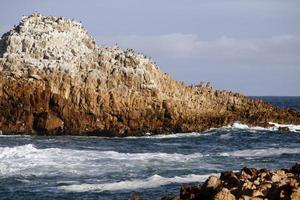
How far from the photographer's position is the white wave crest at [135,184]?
23.5 metres

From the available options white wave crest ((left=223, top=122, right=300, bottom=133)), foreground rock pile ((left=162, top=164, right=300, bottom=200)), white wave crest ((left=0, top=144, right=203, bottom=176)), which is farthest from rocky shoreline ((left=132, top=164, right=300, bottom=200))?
white wave crest ((left=223, top=122, right=300, bottom=133))

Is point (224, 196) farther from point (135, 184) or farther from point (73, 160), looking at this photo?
point (73, 160)

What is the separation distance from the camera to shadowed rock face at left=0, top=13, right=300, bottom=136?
46.6 meters

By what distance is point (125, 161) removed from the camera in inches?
1240

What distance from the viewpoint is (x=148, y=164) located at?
99.1 ft

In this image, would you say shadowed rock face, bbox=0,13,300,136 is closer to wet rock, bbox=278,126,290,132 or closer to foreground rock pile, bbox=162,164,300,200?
wet rock, bbox=278,126,290,132

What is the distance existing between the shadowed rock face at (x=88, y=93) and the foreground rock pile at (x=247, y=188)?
30.0 metres

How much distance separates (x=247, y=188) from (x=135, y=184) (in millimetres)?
9295

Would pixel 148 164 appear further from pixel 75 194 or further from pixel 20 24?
pixel 20 24

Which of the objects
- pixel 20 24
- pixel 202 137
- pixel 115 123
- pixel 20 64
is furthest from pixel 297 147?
pixel 20 24

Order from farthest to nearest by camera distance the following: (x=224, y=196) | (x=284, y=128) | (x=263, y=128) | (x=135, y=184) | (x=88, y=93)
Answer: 1. (x=263, y=128)
2. (x=284, y=128)
3. (x=88, y=93)
4. (x=135, y=184)
5. (x=224, y=196)

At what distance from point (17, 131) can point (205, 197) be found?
3162 centimetres

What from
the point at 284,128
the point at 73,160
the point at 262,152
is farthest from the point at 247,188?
the point at 284,128

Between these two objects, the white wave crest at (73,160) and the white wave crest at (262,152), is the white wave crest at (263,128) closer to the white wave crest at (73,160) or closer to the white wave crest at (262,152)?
the white wave crest at (262,152)
